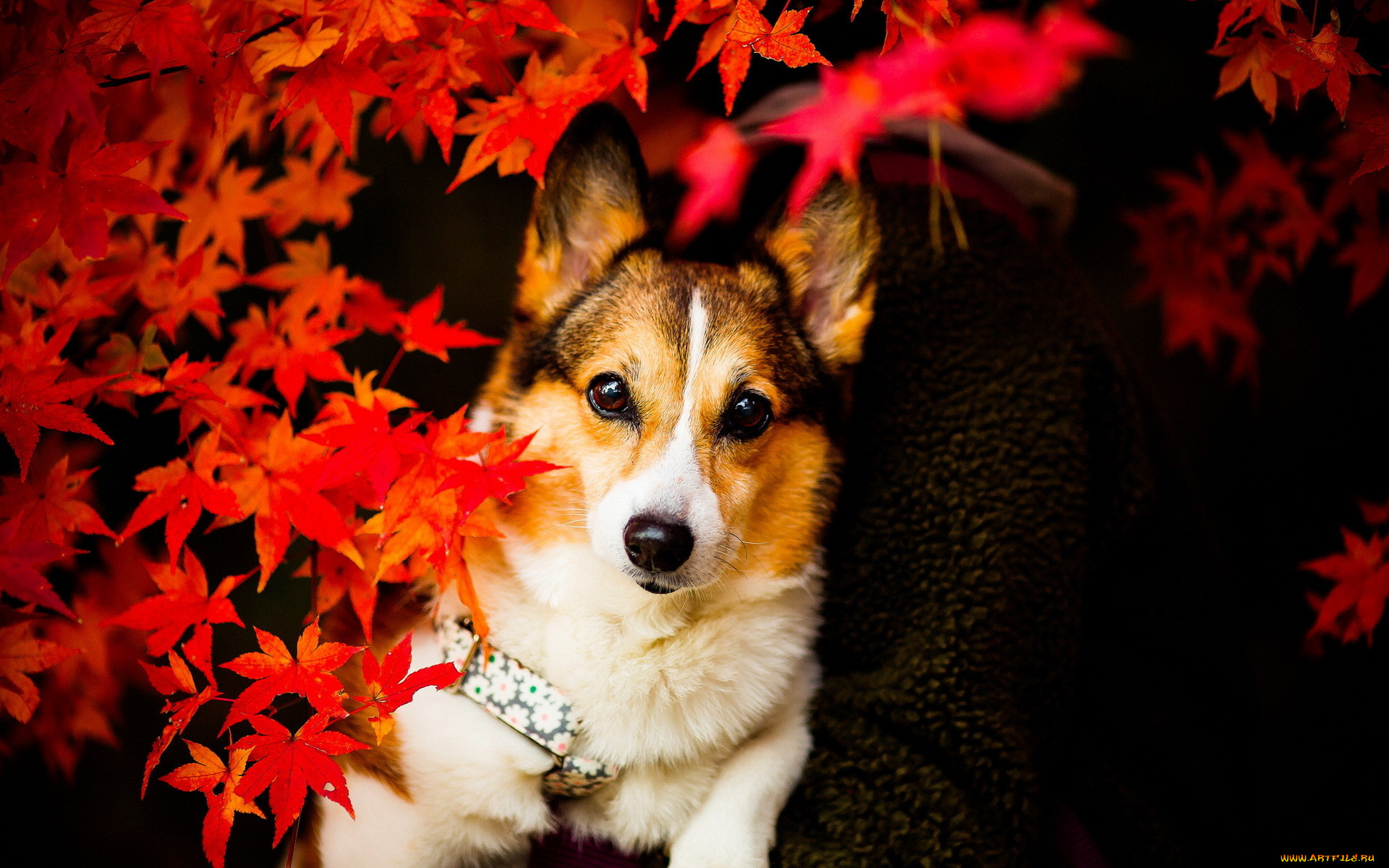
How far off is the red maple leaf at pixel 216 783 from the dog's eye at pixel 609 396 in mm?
982

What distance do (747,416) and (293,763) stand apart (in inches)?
46.0

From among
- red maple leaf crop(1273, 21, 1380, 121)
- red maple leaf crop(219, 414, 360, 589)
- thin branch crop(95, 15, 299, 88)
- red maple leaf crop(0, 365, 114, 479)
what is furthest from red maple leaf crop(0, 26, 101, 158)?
red maple leaf crop(1273, 21, 1380, 121)

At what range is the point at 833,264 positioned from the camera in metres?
2.09

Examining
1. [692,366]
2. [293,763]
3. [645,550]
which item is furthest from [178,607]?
[692,366]

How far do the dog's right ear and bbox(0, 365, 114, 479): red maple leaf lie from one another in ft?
3.12

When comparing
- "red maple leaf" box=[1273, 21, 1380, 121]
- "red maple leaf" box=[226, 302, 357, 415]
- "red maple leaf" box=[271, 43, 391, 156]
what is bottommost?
"red maple leaf" box=[226, 302, 357, 415]

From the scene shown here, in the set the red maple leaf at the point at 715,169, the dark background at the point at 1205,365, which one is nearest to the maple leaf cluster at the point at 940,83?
the red maple leaf at the point at 715,169

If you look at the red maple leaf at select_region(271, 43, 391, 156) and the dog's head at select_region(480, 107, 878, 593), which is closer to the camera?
the red maple leaf at select_region(271, 43, 391, 156)

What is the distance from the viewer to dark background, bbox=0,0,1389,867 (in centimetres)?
339

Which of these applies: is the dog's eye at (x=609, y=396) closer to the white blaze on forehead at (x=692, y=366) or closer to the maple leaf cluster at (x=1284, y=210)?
the white blaze on forehead at (x=692, y=366)

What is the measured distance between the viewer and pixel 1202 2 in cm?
361

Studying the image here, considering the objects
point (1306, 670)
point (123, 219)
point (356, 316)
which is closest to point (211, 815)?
point (356, 316)

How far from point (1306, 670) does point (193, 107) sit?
185 inches

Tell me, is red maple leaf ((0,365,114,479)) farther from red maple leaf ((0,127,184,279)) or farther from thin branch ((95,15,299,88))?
thin branch ((95,15,299,88))
